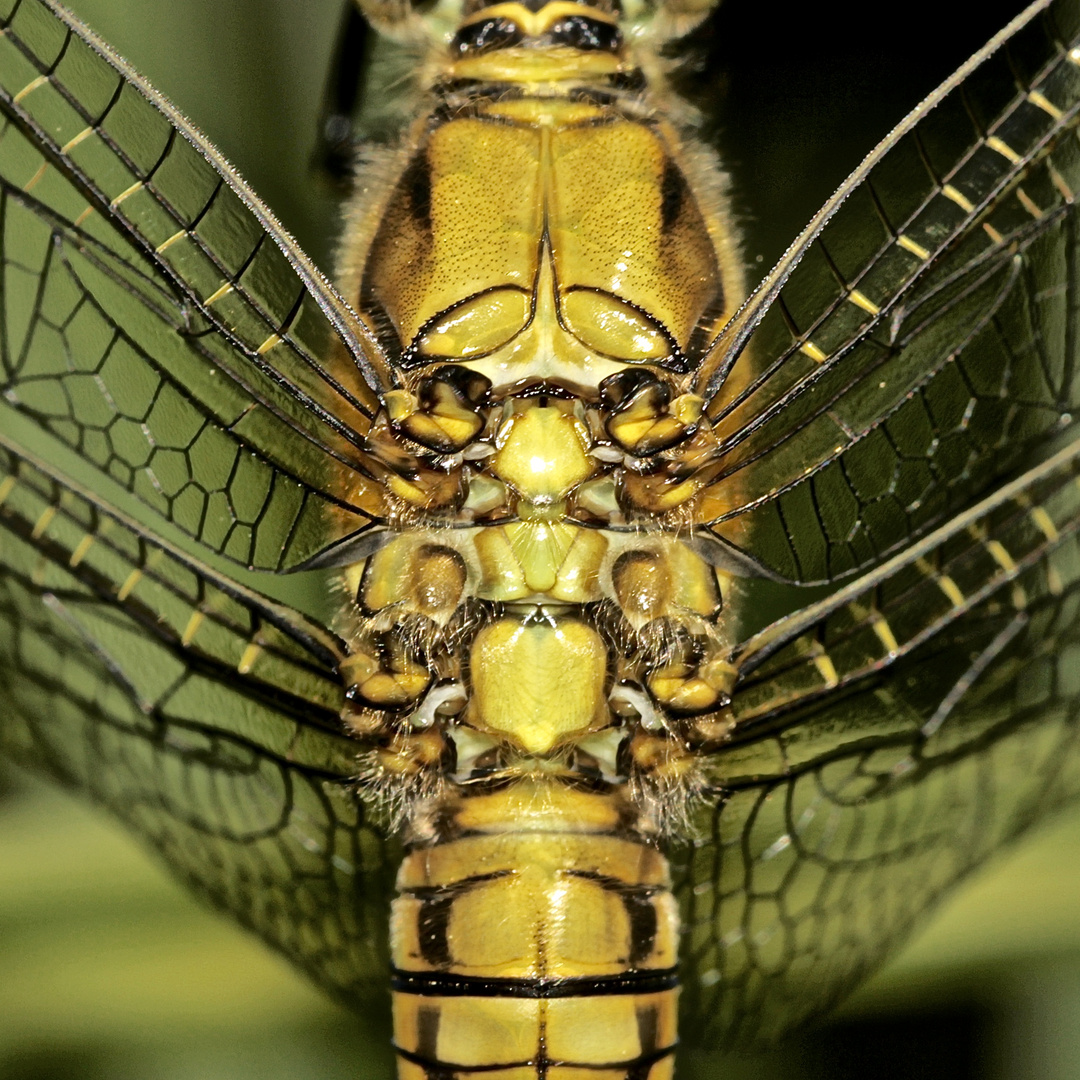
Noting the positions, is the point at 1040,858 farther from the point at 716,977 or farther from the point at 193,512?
the point at 193,512

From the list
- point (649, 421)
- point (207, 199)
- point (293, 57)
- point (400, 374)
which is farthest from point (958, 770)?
point (293, 57)

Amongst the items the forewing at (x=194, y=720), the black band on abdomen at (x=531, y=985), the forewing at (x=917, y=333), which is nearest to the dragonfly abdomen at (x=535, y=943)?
the black band on abdomen at (x=531, y=985)

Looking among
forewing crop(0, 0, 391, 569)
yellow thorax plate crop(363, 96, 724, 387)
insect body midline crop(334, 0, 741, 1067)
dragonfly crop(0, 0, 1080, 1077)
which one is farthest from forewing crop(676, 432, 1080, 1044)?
forewing crop(0, 0, 391, 569)

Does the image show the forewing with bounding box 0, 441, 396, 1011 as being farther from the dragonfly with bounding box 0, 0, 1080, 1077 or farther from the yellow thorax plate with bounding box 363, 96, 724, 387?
the yellow thorax plate with bounding box 363, 96, 724, 387

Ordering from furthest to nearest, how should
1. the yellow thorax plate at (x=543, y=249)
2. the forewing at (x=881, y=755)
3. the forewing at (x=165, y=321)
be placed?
the forewing at (x=881, y=755)
the yellow thorax plate at (x=543, y=249)
the forewing at (x=165, y=321)

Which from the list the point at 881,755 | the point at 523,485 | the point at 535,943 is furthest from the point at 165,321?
the point at 881,755

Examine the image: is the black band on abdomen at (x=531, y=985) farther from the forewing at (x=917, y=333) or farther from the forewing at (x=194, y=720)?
the forewing at (x=917, y=333)

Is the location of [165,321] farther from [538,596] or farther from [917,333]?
[917,333]

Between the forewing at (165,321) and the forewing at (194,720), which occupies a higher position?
the forewing at (165,321)
